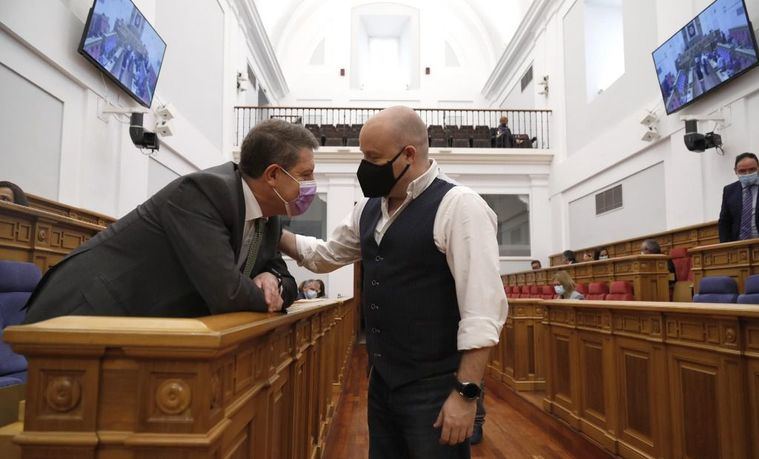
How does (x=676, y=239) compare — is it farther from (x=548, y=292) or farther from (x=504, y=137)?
(x=504, y=137)

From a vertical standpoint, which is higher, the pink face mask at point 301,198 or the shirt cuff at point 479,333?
the pink face mask at point 301,198

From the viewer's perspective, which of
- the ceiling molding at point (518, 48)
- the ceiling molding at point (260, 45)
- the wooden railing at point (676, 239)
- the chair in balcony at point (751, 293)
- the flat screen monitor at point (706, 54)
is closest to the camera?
the chair in balcony at point (751, 293)

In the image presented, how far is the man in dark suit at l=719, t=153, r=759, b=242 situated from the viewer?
446cm

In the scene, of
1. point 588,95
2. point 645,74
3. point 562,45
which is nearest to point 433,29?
point 562,45

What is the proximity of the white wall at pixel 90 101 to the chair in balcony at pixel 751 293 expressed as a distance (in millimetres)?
5409

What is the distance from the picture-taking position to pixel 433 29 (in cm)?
1645

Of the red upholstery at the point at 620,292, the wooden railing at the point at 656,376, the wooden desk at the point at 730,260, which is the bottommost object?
the wooden railing at the point at 656,376

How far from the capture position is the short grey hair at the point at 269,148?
4.83 feet

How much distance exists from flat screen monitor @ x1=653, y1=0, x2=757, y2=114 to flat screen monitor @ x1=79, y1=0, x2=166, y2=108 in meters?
6.22

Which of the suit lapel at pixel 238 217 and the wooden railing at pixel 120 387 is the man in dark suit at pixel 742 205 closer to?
the suit lapel at pixel 238 217

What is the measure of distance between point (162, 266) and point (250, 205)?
31cm

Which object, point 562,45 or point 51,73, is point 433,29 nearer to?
point 562,45

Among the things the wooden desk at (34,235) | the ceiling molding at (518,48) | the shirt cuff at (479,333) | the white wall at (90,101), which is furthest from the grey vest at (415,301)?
the ceiling molding at (518,48)

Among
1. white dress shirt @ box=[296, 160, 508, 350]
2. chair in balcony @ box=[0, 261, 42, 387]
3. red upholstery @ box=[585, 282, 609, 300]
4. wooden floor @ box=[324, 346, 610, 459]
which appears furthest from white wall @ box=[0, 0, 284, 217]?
red upholstery @ box=[585, 282, 609, 300]
